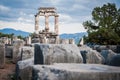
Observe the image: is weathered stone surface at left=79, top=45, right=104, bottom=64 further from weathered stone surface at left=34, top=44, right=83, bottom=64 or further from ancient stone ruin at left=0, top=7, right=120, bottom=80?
weathered stone surface at left=34, top=44, right=83, bottom=64

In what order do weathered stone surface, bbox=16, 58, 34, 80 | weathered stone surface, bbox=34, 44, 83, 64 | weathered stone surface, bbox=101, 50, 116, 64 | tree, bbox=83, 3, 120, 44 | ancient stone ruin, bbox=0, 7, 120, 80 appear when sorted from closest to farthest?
ancient stone ruin, bbox=0, 7, 120, 80 < weathered stone surface, bbox=34, 44, 83, 64 < weathered stone surface, bbox=101, 50, 116, 64 < weathered stone surface, bbox=16, 58, 34, 80 < tree, bbox=83, 3, 120, 44

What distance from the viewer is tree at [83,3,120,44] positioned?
41.3 metres

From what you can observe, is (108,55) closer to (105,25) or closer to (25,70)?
(25,70)

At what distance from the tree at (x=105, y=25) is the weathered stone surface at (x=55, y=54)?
3434cm

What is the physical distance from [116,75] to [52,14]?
199 ft

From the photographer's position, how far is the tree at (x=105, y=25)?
4131 centimetres

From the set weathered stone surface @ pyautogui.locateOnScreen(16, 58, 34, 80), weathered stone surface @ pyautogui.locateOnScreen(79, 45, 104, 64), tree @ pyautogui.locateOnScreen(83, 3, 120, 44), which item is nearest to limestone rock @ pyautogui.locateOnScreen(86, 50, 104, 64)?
weathered stone surface @ pyautogui.locateOnScreen(79, 45, 104, 64)

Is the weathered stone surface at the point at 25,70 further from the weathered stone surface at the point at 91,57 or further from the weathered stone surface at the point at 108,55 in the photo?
the weathered stone surface at the point at 108,55

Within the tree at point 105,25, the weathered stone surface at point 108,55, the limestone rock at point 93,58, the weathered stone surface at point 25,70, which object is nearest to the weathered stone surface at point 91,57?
the limestone rock at point 93,58

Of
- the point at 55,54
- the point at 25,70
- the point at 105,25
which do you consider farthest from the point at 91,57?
the point at 105,25

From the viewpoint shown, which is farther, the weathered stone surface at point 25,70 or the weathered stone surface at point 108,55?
the weathered stone surface at point 25,70

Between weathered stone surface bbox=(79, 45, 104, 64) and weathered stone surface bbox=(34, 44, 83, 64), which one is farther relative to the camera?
weathered stone surface bbox=(79, 45, 104, 64)

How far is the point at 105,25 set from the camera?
44125mm

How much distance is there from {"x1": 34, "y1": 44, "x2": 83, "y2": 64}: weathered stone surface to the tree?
34.3 m
